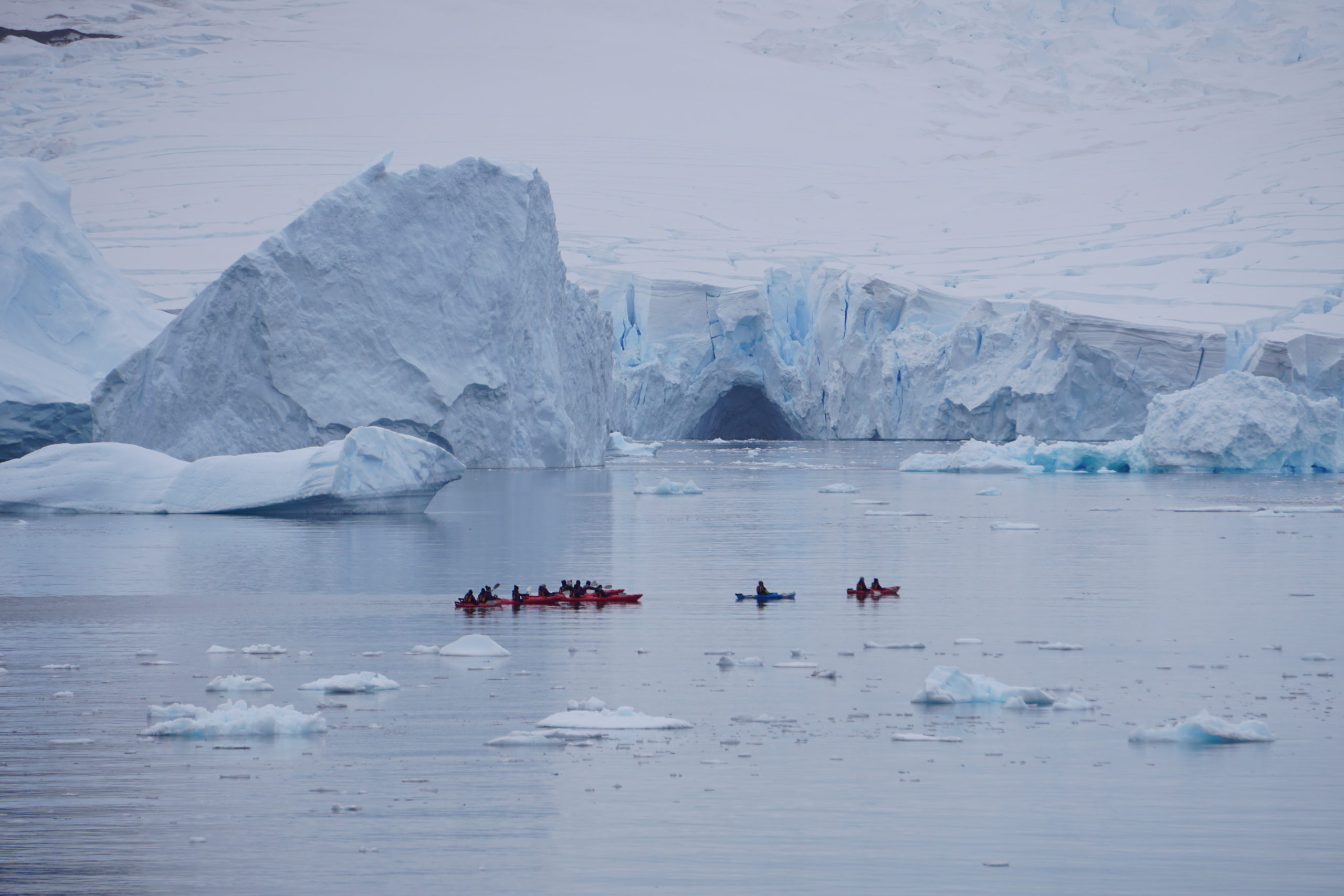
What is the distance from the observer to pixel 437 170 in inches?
928

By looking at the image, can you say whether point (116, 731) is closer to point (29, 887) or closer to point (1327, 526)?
point (29, 887)

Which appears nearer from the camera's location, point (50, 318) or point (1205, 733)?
point (1205, 733)

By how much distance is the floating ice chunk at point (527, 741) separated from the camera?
525 centimetres

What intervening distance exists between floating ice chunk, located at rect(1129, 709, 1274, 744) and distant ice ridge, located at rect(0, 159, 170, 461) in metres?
18.9

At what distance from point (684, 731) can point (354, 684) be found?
153 centimetres

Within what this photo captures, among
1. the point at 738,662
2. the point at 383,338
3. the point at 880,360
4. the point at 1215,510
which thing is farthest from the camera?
the point at 880,360

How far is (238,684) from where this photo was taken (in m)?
6.26

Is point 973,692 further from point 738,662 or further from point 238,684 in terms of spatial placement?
point 238,684

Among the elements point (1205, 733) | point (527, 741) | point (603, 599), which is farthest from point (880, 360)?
point (527, 741)

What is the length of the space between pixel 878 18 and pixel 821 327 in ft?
163

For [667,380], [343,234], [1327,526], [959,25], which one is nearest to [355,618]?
[1327,526]

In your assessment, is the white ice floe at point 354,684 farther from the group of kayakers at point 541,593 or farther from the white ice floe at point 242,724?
the group of kayakers at point 541,593

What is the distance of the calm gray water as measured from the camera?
396 cm

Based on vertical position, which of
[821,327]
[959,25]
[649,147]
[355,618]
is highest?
[959,25]
